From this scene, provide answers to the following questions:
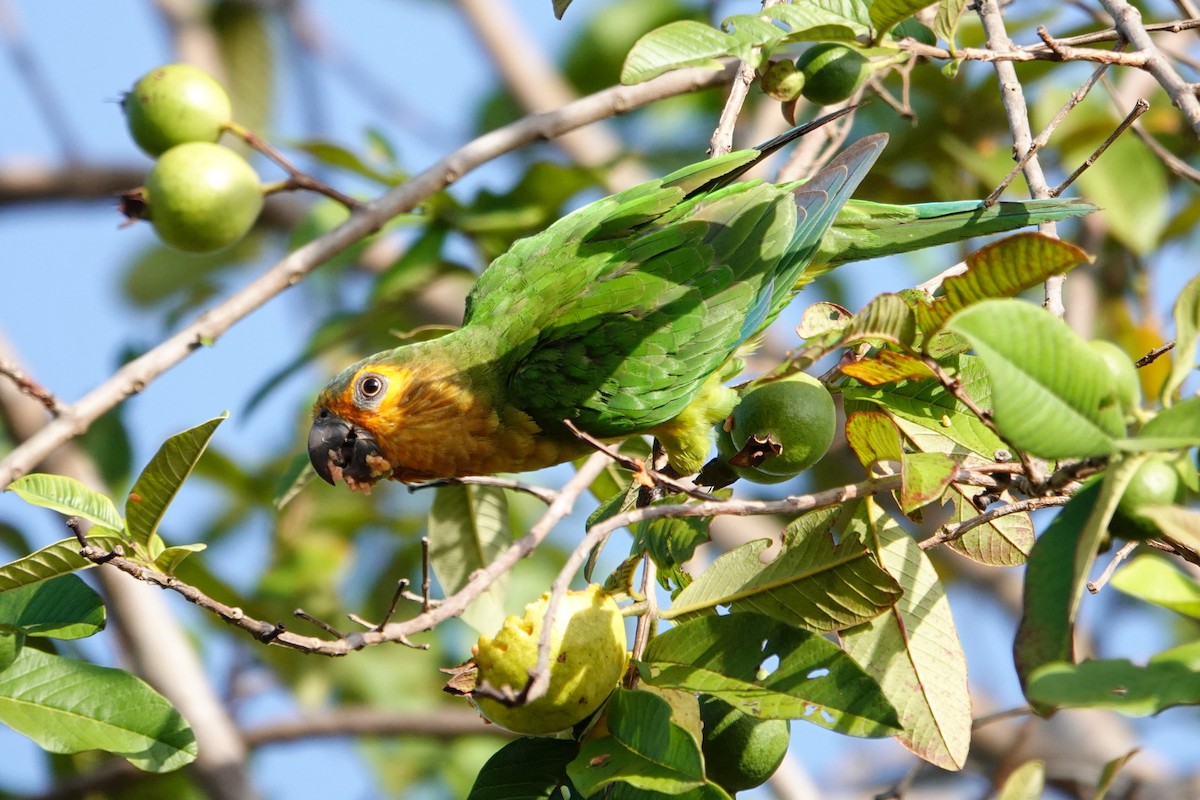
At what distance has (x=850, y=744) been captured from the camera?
7.27 m

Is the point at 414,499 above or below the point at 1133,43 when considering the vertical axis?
Result: below

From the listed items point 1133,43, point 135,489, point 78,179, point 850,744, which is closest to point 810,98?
point 1133,43

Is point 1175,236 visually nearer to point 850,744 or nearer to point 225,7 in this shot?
point 850,744

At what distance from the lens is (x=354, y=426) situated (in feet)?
10.9

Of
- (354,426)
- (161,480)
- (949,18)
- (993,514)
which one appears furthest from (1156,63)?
(354,426)

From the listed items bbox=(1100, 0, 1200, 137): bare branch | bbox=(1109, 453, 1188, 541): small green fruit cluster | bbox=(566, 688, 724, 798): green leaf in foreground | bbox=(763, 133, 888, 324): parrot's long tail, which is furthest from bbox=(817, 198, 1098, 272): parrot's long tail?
bbox=(566, 688, 724, 798): green leaf in foreground

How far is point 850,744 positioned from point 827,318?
567 centimetres

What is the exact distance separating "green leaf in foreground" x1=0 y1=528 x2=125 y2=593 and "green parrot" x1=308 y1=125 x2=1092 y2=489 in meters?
1.22

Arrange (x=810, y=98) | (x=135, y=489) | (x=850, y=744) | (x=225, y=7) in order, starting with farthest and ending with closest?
(x=850, y=744) → (x=225, y=7) → (x=810, y=98) → (x=135, y=489)

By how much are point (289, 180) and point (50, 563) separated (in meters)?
1.64

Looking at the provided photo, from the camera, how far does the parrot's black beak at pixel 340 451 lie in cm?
329

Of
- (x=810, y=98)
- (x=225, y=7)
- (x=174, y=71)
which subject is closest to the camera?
(x=810, y=98)

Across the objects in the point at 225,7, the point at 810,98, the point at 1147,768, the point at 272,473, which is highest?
the point at 225,7

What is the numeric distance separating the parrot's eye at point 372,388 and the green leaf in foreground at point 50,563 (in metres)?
1.23
